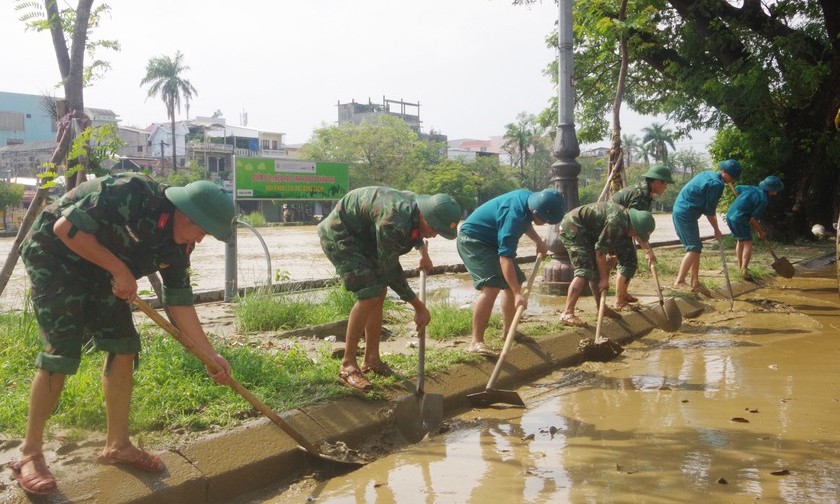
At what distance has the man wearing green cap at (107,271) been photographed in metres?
3.27

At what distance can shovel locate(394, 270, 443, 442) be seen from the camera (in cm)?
476

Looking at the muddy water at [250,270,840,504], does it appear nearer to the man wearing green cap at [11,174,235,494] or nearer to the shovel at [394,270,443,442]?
the shovel at [394,270,443,442]

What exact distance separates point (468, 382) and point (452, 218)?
1.36 meters

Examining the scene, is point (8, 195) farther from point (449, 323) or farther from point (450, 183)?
point (449, 323)

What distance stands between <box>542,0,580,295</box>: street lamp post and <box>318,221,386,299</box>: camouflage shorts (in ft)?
15.8

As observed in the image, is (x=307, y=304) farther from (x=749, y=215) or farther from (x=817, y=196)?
(x=817, y=196)

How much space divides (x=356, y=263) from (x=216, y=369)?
170 centimetres

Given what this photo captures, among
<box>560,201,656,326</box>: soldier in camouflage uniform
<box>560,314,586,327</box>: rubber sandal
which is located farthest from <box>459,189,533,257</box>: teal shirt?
<box>560,201,656,326</box>: soldier in camouflage uniform

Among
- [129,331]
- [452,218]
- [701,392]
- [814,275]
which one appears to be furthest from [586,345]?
[814,275]

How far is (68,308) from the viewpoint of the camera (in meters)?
3.37

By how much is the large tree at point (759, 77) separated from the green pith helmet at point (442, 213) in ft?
35.9

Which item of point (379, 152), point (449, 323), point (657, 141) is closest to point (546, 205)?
point (449, 323)

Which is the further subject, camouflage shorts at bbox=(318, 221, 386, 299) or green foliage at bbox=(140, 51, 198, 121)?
green foliage at bbox=(140, 51, 198, 121)

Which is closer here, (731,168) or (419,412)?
(419,412)
